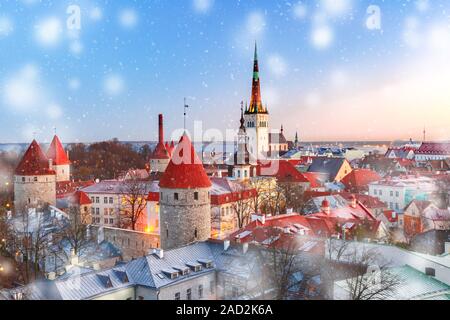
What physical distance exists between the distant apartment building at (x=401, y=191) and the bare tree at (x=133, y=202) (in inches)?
235

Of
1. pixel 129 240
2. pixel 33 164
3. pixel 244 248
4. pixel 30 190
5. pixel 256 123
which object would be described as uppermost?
pixel 256 123

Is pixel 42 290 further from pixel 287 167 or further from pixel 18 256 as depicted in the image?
pixel 287 167

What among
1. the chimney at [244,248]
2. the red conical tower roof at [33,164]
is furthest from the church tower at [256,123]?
the chimney at [244,248]

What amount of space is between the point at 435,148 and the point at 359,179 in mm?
10402

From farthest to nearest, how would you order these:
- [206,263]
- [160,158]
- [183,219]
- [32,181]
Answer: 1. [160,158]
2. [32,181]
3. [183,219]
4. [206,263]

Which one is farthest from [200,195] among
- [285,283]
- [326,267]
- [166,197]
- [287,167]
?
[287,167]

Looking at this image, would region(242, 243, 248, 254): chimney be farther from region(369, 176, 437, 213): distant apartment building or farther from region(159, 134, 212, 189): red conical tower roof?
region(369, 176, 437, 213): distant apartment building

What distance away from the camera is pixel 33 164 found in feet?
37.2

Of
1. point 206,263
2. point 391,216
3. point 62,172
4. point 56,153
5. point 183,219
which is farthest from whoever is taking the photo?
point 62,172

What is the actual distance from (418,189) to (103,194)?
26.5ft

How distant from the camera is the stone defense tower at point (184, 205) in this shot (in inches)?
269

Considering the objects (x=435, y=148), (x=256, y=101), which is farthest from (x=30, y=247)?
(x=435, y=148)

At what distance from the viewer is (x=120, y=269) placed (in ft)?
17.3

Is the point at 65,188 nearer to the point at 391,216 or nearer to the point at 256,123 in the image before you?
the point at 391,216
